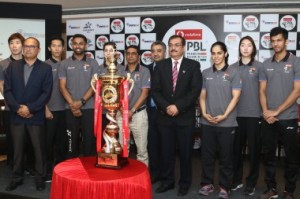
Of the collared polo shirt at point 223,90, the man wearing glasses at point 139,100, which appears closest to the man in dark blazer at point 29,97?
the man wearing glasses at point 139,100

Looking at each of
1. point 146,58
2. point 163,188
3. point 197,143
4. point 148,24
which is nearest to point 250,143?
point 163,188

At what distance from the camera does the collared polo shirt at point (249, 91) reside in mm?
3078

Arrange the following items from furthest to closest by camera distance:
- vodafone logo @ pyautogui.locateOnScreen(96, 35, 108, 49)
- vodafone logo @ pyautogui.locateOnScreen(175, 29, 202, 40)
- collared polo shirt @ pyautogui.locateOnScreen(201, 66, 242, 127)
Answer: vodafone logo @ pyautogui.locateOnScreen(96, 35, 108, 49) < vodafone logo @ pyautogui.locateOnScreen(175, 29, 202, 40) < collared polo shirt @ pyautogui.locateOnScreen(201, 66, 242, 127)

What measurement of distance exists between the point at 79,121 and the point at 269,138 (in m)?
1.84

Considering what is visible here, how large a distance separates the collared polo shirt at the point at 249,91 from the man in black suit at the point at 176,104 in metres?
0.41

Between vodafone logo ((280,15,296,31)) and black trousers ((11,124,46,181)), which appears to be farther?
vodafone logo ((280,15,296,31))

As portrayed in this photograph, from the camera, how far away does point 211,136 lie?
3053mm

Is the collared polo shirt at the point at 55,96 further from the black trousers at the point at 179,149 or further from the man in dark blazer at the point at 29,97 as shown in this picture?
the black trousers at the point at 179,149

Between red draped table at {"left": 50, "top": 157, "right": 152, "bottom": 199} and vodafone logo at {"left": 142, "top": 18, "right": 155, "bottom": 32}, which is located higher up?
vodafone logo at {"left": 142, "top": 18, "right": 155, "bottom": 32}

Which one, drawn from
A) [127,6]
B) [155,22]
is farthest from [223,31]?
[127,6]

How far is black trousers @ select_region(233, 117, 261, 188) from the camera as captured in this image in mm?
3084

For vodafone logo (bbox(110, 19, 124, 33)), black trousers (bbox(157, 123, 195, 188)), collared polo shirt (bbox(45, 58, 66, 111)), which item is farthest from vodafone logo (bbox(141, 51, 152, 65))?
black trousers (bbox(157, 123, 195, 188))

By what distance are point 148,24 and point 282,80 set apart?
8.31 ft

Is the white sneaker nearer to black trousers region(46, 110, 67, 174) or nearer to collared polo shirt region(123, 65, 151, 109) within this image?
collared polo shirt region(123, 65, 151, 109)
